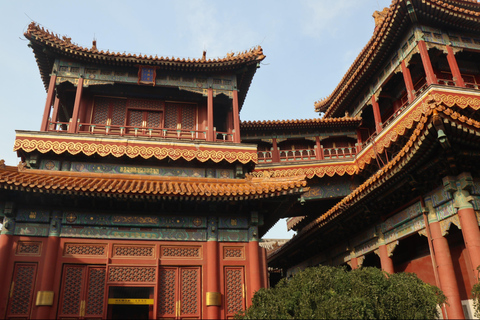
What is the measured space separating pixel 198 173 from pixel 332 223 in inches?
203

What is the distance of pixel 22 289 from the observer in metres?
9.60

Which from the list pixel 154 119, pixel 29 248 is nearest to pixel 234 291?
pixel 29 248

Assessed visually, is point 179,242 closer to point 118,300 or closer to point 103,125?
point 118,300

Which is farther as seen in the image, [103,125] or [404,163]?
[103,125]

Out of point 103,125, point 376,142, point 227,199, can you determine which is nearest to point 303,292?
point 227,199

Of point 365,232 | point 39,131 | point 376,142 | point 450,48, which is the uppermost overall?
point 450,48

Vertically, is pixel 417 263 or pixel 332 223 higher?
pixel 332 223

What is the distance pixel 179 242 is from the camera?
1078 centimetres

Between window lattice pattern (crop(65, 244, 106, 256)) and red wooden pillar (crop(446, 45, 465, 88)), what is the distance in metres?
13.0

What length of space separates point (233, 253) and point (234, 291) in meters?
1.01

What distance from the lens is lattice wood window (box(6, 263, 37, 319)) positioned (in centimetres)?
939

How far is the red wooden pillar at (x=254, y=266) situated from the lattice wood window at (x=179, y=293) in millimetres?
1418

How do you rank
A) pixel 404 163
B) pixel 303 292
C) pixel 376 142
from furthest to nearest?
pixel 376 142 < pixel 404 163 < pixel 303 292

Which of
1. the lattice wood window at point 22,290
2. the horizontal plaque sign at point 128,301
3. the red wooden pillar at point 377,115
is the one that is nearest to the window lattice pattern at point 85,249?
the lattice wood window at point 22,290
